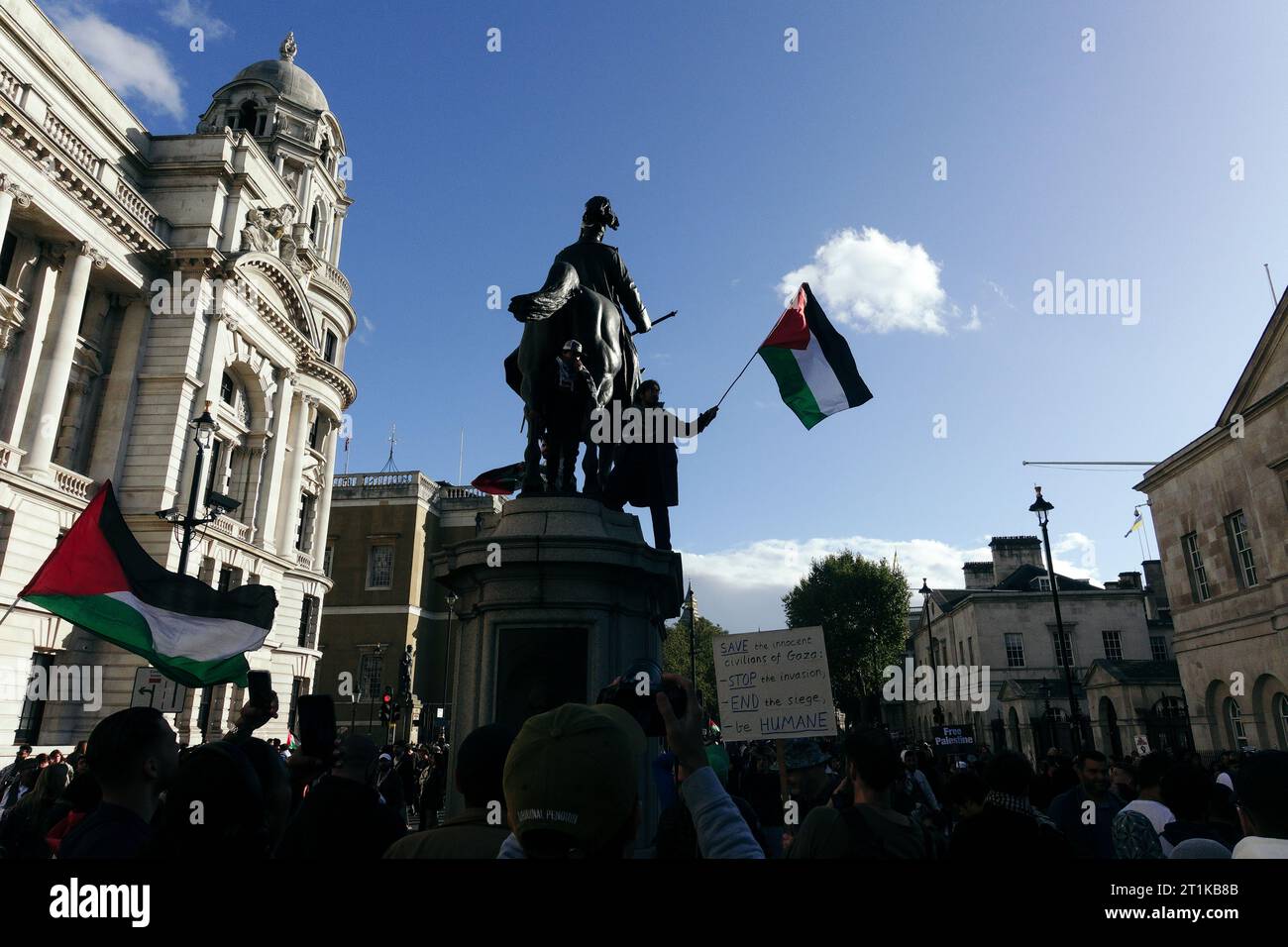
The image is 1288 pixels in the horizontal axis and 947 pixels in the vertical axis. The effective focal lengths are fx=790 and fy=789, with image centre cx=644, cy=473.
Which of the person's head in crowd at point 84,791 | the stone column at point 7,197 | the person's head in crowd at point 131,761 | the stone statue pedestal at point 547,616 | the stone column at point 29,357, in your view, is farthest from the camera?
the stone column at point 29,357

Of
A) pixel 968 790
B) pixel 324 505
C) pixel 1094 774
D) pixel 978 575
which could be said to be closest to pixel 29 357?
pixel 324 505

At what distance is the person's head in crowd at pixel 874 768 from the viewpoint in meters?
3.75

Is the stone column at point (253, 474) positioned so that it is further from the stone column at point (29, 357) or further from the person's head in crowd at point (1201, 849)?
the person's head in crowd at point (1201, 849)

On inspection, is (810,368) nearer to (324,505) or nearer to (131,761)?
(131,761)

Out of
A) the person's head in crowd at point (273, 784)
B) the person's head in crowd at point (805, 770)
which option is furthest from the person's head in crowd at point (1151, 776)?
the person's head in crowd at point (273, 784)

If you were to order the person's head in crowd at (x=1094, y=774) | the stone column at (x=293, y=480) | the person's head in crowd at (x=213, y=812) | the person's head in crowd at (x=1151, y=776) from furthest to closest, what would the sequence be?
the stone column at (x=293, y=480)
the person's head in crowd at (x=1094, y=774)
the person's head in crowd at (x=1151, y=776)
the person's head in crowd at (x=213, y=812)

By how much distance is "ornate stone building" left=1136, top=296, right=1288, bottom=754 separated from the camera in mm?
22656

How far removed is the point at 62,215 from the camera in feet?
90.7

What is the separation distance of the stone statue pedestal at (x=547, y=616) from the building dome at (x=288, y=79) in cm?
5623

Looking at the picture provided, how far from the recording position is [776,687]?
262 inches

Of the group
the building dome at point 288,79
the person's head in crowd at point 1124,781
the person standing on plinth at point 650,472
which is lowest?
the person's head in crowd at point 1124,781

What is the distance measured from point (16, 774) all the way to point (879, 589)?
50.9m

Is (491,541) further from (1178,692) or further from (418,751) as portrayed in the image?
(1178,692)

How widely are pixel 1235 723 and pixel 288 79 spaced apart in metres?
62.2
